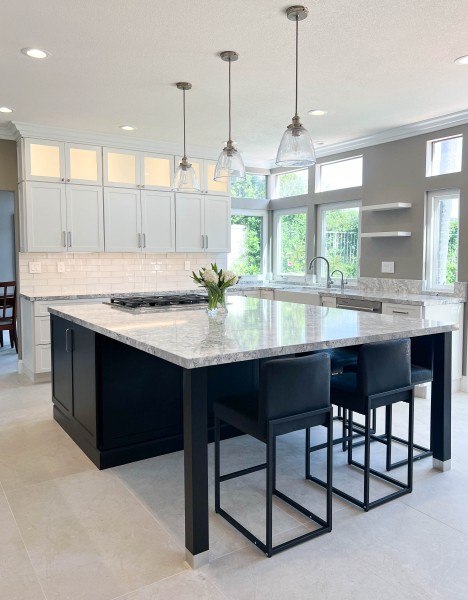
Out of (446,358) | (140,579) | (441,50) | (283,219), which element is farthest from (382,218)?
(140,579)

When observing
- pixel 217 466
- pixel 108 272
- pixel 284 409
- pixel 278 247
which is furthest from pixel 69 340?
pixel 278 247

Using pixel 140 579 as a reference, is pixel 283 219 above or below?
above

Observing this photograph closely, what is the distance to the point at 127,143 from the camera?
18.6 feet

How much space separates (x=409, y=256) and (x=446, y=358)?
2524mm

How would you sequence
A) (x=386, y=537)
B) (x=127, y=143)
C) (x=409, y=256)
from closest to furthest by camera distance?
(x=386, y=537)
(x=409, y=256)
(x=127, y=143)

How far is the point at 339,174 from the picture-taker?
6.26 metres

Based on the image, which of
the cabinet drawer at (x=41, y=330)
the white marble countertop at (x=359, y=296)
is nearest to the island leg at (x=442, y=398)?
the white marble countertop at (x=359, y=296)

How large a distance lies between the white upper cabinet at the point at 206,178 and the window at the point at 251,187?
0.63m

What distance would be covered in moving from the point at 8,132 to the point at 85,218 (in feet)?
3.91

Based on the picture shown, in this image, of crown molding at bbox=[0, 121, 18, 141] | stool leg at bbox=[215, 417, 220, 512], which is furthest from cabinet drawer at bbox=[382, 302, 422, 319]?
crown molding at bbox=[0, 121, 18, 141]

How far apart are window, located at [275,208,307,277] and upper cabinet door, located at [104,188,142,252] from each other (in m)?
2.35

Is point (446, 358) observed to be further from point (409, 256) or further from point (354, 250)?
point (354, 250)

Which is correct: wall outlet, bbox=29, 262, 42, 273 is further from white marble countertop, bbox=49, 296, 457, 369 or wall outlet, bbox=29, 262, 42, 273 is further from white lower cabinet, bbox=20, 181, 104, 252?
white marble countertop, bbox=49, 296, 457, 369

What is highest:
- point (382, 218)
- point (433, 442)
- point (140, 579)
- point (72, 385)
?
point (382, 218)
